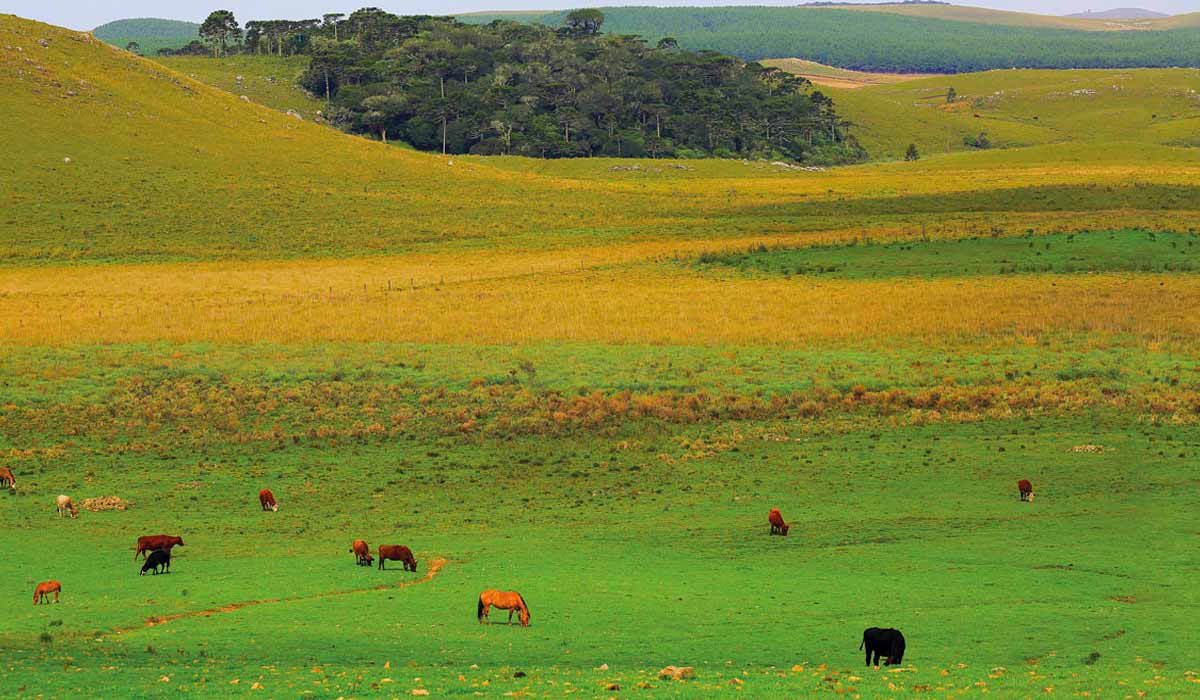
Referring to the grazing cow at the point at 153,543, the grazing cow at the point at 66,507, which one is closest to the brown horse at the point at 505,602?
the grazing cow at the point at 153,543

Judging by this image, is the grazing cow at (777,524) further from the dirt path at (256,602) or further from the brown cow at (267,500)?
the brown cow at (267,500)

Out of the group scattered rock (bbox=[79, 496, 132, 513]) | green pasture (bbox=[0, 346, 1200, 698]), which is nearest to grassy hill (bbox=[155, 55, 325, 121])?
green pasture (bbox=[0, 346, 1200, 698])

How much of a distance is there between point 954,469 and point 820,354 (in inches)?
526

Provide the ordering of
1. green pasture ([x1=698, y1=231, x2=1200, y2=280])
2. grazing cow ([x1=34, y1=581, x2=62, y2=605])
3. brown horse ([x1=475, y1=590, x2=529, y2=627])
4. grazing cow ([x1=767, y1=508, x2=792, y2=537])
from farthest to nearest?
green pasture ([x1=698, y1=231, x2=1200, y2=280]) → grazing cow ([x1=767, y1=508, x2=792, y2=537]) → grazing cow ([x1=34, y1=581, x2=62, y2=605]) → brown horse ([x1=475, y1=590, x2=529, y2=627])

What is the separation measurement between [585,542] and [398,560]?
4.19 meters

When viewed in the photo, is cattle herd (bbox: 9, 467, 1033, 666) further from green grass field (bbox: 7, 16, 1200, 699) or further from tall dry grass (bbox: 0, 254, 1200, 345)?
tall dry grass (bbox: 0, 254, 1200, 345)

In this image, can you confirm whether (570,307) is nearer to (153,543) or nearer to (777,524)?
(777,524)

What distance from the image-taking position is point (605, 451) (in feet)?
114

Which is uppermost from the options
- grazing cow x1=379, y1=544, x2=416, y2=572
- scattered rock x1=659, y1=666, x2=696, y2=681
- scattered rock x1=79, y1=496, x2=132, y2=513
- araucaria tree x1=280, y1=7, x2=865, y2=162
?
araucaria tree x1=280, y1=7, x2=865, y2=162

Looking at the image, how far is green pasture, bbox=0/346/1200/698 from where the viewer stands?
1642 centimetres

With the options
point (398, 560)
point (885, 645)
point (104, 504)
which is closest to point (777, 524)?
point (398, 560)

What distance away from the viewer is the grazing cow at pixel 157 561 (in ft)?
73.3

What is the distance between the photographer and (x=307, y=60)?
629ft

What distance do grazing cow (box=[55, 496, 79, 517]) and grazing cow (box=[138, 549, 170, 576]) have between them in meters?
6.46
